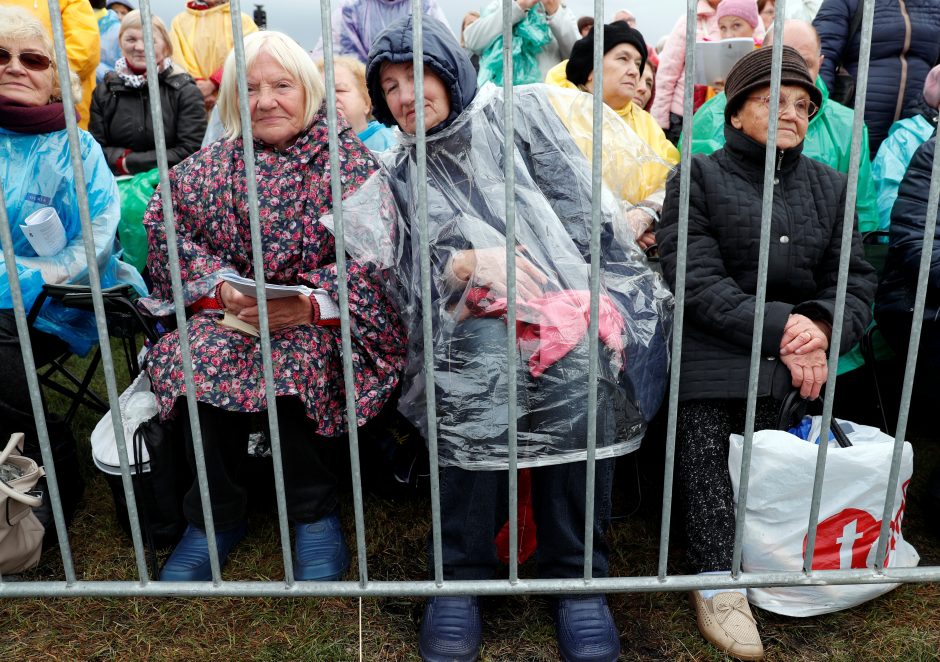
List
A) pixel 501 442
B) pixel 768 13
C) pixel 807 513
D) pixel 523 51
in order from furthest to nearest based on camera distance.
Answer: pixel 768 13 < pixel 523 51 < pixel 807 513 < pixel 501 442

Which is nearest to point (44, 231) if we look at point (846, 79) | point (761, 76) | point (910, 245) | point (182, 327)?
point (182, 327)

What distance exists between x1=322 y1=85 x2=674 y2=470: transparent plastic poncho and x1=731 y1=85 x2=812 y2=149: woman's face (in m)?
0.51

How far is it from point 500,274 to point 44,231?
1.57m

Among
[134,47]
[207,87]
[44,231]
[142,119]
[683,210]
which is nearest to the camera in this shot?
[683,210]

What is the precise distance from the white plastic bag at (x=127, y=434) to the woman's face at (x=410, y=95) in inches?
45.6

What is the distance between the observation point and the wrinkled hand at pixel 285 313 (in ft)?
7.91

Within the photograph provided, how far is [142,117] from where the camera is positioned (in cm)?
448

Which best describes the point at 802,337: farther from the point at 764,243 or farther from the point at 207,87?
the point at 207,87

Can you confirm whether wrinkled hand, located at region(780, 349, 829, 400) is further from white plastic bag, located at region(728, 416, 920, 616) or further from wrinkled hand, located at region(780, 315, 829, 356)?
white plastic bag, located at region(728, 416, 920, 616)

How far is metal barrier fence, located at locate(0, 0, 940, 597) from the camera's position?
1.71 metres

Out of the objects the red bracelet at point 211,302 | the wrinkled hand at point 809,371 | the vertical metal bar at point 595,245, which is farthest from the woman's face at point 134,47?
the wrinkled hand at point 809,371

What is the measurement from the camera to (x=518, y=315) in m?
2.11

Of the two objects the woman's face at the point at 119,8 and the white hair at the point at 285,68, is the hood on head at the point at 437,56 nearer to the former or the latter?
the white hair at the point at 285,68

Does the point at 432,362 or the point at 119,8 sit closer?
the point at 432,362
